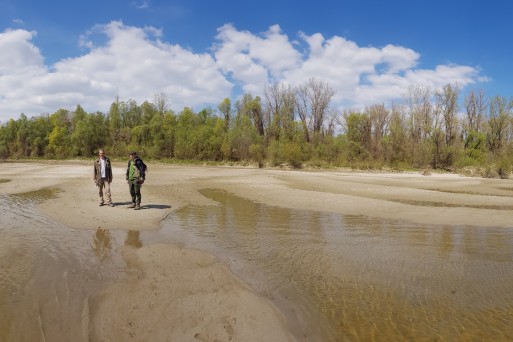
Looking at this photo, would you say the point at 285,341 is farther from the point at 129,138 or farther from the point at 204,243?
the point at 129,138

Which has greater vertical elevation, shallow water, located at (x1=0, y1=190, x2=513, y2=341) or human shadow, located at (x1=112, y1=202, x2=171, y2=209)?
human shadow, located at (x1=112, y1=202, x2=171, y2=209)

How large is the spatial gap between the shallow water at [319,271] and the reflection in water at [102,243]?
38 mm

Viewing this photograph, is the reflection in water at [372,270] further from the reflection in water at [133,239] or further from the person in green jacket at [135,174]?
the person in green jacket at [135,174]

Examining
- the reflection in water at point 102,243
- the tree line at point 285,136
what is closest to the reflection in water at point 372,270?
the reflection in water at point 102,243

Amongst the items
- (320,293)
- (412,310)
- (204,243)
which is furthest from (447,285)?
(204,243)

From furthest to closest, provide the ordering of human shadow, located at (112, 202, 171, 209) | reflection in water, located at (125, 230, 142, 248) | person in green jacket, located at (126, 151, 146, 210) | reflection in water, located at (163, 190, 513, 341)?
1. human shadow, located at (112, 202, 171, 209)
2. person in green jacket, located at (126, 151, 146, 210)
3. reflection in water, located at (125, 230, 142, 248)
4. reflection in water, located at (163, 190, 513, 341)

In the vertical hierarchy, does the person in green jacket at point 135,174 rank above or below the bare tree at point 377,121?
below

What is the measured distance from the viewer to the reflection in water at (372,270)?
473cm

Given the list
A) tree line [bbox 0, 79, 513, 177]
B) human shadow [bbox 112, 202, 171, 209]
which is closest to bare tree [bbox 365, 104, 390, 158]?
tree line [bbox 0, 79, 513, 177]

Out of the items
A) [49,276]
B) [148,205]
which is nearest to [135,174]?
[148,205]

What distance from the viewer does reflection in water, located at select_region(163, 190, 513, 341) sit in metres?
4.73

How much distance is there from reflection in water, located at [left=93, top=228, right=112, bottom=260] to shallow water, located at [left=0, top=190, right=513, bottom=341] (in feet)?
0.13

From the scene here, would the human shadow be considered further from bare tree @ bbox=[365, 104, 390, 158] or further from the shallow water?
bare tree @ bbox=[365, 104, 390, 158]

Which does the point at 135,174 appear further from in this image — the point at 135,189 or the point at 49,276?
the point at 49,276
